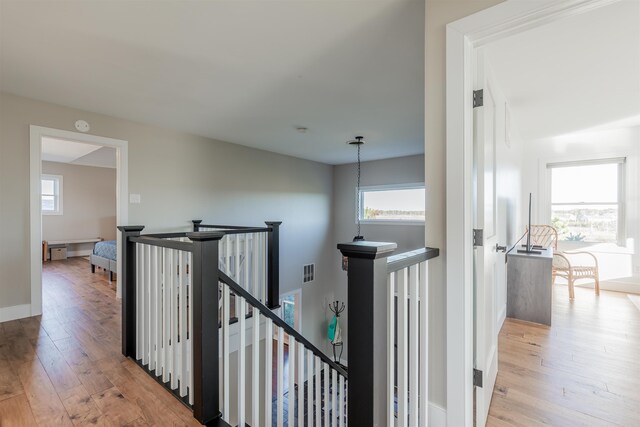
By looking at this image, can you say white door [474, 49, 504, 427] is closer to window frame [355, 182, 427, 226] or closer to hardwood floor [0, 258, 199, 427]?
hardwood floor [0, 258, 199, 427]

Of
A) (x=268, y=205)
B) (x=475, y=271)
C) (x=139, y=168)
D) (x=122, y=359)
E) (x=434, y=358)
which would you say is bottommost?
(x=122, y=359)

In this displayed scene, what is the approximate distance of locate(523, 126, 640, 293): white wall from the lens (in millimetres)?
4113

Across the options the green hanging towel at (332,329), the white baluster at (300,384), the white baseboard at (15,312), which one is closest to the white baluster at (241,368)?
the white baluster at (300,384)

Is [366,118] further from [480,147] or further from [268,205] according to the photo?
[268,205]

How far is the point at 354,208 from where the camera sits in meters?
6.80

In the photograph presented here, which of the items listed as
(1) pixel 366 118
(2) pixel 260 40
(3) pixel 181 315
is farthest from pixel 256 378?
(1) pixel 366 118

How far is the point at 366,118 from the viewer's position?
3.61 metres

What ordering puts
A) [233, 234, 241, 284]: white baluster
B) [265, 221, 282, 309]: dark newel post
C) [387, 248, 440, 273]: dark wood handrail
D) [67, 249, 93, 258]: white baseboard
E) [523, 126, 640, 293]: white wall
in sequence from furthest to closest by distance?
[67, 249, 93, 258]: white baseboard < [523, 126, 640, 293]: white wall < [265, 221, 282, 309]: dark newel post < [233, 234, 241, 284]: white baluster < [387, 248, 440, 273]: dark wood handrail

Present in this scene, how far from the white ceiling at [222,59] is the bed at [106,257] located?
2.34 meters

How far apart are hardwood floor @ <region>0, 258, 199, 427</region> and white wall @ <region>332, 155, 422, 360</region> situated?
4009 mm

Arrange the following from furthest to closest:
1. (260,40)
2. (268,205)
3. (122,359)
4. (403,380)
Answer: (268,205), (122,359), (260,40), (403,380)

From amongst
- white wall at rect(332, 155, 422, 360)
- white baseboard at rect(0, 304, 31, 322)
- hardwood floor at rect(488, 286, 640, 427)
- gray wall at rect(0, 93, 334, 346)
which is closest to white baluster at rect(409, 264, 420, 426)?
hardwood floor at rect(488, 286, 640, 427)

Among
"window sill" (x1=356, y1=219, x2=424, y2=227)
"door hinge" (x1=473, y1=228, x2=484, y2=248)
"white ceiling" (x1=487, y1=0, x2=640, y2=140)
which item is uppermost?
"white ceiling" (x1=487, y1=0, x2=640, y2=140)

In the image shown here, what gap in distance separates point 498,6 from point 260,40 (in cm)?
141
